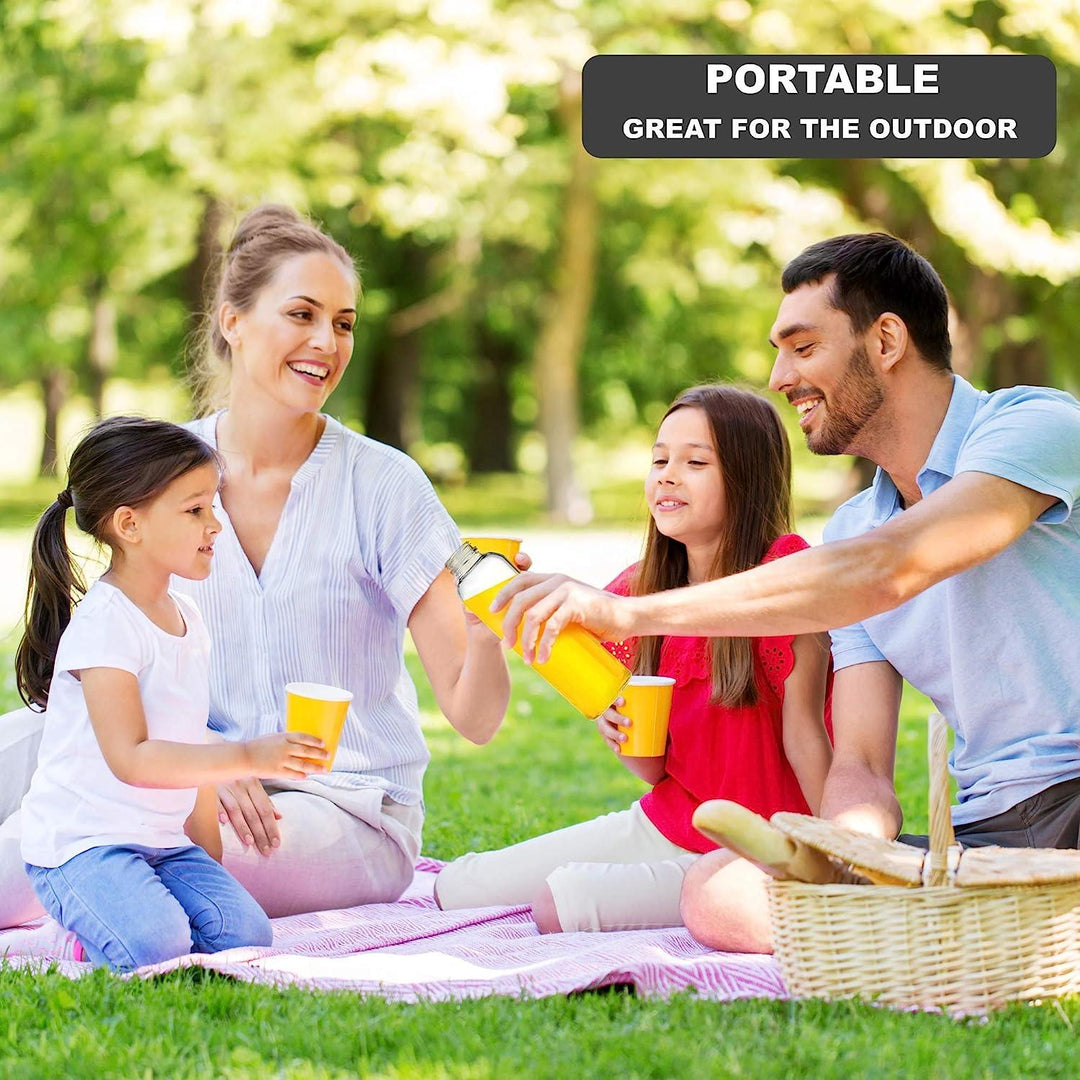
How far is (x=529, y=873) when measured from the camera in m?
4.20

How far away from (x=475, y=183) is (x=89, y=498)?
15810 mm

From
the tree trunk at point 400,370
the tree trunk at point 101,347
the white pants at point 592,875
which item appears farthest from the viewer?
the tree trunk at point 101,347

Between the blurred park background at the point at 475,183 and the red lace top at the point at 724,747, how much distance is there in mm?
10641

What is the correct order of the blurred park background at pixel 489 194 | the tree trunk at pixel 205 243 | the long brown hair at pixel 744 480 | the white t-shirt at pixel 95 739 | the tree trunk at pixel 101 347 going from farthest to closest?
the tree trunk at pixel 101 347, the tree trunk at pixel 205 243, the blurred park background at pixel 489 194, the long brown hair at pixel 744 480, the white t-shirt at pixel 95 739

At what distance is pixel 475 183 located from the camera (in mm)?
18875

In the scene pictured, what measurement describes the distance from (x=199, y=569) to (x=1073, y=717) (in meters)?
1.95

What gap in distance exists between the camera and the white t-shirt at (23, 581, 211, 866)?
11.6 ft

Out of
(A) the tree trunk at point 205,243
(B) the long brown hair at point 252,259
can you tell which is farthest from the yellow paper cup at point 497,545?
(A) the tree trunk at point 205,243

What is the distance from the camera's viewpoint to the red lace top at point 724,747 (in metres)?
3.92

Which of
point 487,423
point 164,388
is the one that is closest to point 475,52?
point 487,423

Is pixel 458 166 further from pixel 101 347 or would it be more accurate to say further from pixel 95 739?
pixel 95 739

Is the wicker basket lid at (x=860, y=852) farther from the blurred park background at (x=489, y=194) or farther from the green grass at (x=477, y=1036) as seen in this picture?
the blurred park background at (x=489, y=194)

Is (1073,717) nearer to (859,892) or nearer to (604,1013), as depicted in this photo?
(859,892)

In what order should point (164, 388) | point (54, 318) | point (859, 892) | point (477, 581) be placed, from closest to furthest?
point (859, 892), point (477, 581), point (54, 318), point (164, 388)
